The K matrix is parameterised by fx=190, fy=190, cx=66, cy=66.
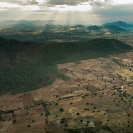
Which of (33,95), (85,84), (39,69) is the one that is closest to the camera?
(33,95)

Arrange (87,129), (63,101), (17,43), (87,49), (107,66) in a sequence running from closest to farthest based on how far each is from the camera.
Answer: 1. (87,129)
2. (63,101)
3. (107,66)
4. (17,43)
5. (87,49)

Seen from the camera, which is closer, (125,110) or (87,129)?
(87,129)

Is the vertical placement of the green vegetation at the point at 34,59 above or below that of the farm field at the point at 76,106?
above

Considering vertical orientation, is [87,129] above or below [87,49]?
below

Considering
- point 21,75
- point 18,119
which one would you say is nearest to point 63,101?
point 18,119

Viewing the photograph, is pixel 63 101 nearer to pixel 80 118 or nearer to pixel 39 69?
pixel 80 118

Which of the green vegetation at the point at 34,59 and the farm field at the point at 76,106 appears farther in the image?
the green vegetation at the point at 34,59

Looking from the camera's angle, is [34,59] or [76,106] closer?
[76,106]
